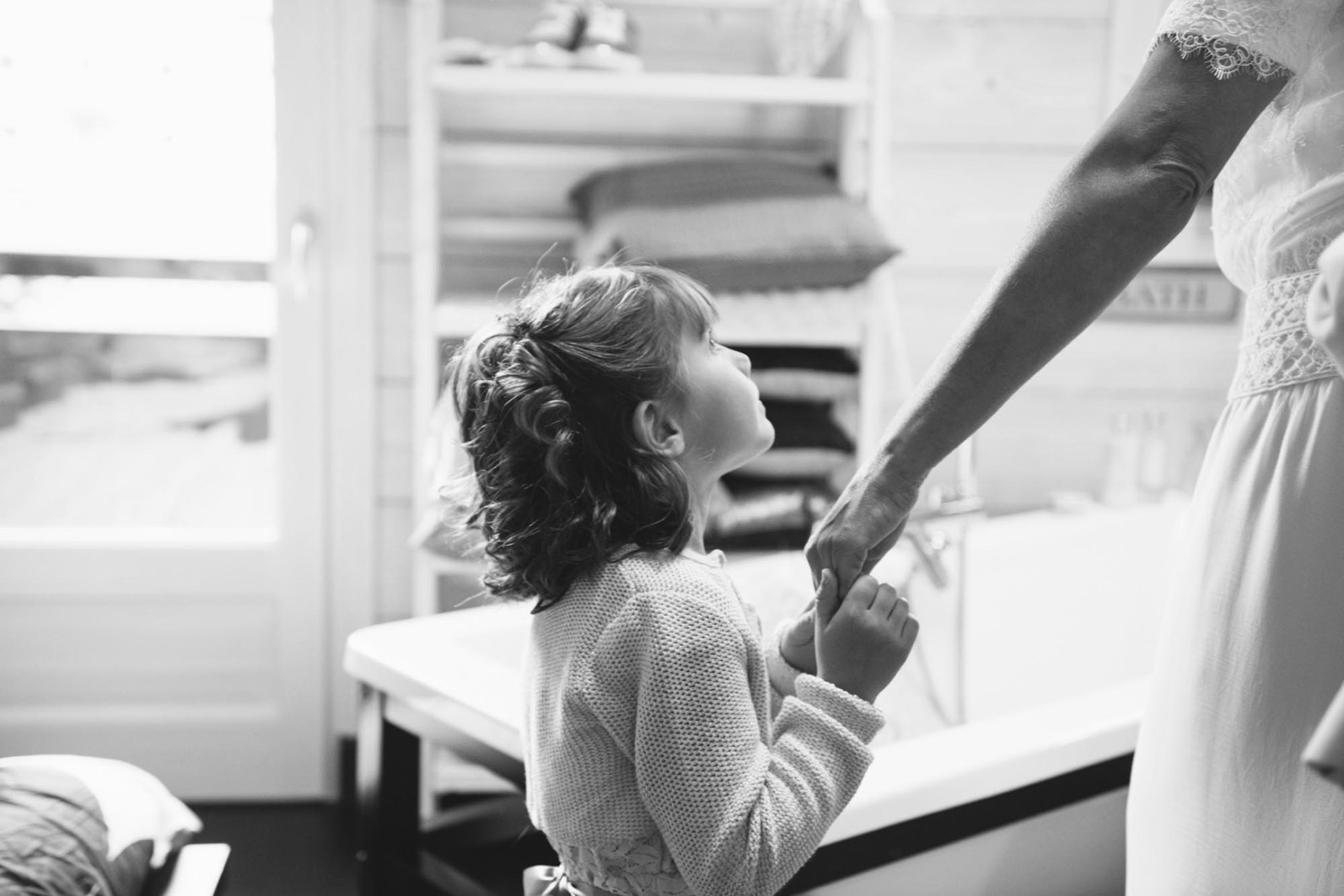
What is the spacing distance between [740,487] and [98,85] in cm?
139

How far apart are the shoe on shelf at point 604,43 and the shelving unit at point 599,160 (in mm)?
27

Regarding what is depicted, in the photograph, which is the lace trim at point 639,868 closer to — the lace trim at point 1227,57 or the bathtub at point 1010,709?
the bathtub at point 1010,709

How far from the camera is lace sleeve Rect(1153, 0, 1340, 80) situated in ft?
2.51

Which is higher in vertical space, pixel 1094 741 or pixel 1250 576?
pixel 1250 576

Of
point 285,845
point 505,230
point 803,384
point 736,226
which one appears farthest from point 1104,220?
point 285,845

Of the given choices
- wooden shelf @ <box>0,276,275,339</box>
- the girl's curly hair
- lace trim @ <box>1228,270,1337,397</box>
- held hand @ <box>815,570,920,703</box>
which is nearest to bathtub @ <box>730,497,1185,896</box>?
held hand @ <box>815,570,920,703</box>

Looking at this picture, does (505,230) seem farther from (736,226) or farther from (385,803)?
(385,803)

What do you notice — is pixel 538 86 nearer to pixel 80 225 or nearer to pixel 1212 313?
pixel 80 225

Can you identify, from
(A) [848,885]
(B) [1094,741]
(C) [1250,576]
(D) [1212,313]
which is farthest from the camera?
(D) [1212,313]

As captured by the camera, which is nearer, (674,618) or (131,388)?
(674,618)

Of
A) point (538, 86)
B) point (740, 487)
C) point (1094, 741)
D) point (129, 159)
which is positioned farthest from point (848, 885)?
point (129, 159)

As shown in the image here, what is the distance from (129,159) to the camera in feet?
7.68

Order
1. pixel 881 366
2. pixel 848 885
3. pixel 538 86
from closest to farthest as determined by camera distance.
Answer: pixel 848 885 → pixel 538 86 → pixel 881 366

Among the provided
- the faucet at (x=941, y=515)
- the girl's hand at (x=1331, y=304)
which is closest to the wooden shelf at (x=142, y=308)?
→ the faucet at (x=941, y=515)
